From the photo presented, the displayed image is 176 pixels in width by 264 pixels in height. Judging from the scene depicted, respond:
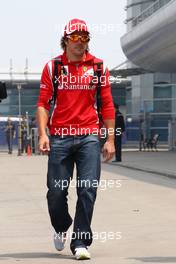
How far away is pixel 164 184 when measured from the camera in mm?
15117

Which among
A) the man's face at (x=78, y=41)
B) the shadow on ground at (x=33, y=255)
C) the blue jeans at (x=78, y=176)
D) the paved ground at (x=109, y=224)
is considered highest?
the man's face at (x=78, y=41)

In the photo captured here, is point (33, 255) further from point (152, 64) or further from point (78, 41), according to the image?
point (152, 64)

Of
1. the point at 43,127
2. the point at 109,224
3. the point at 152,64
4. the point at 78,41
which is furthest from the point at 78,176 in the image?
the point at 152,64

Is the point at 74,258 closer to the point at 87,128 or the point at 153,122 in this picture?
the point at 87,128

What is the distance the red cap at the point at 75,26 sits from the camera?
21.4ft

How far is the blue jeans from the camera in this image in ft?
21.8

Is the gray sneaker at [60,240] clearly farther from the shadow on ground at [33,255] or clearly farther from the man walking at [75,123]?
the man walking at [75,123]

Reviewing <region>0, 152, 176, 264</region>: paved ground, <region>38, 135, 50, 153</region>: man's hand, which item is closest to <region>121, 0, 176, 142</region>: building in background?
<region>0, 152, 176, 264</region>: paved ground

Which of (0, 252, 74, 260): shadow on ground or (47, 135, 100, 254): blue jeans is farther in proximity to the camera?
(0, 252, 74, 260): shadow on ground

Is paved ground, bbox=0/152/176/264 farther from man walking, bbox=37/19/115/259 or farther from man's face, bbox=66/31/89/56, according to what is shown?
man's face, bbox=66/31/89/56

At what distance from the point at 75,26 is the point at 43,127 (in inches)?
32.1

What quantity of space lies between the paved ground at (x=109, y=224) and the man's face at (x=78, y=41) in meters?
1.61

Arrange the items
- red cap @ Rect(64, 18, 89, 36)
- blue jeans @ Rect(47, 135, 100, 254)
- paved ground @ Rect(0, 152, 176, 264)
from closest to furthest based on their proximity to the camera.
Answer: red cap @ Rect(64, 18, 89, 36) < blue jeans @ Rect(47, 135, 100, 254) < paved ground @ Rect(0, 152, 176, 264)

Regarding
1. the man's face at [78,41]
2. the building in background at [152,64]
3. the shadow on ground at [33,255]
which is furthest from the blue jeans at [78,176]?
the building in background at [152,64]
